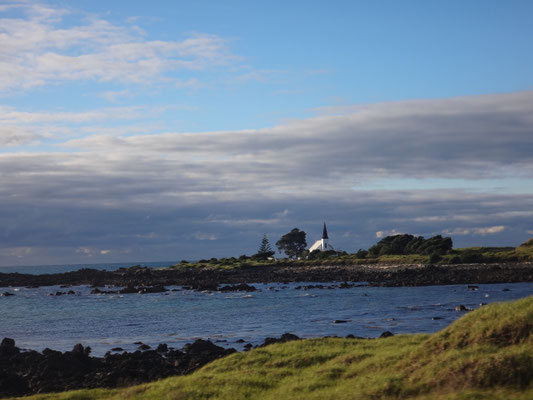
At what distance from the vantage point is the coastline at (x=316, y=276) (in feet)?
316

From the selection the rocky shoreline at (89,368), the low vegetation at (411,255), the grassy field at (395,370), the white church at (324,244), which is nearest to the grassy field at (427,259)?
the low vegetation at (411,255)

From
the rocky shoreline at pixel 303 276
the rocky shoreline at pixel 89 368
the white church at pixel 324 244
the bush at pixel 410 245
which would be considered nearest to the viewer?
the rocky shoreline at pixel 89 368

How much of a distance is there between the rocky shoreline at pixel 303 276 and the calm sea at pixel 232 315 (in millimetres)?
9231

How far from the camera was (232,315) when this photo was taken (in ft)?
208

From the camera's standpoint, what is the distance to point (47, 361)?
3266 centimetres

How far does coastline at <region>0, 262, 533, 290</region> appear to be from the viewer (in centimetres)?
9619

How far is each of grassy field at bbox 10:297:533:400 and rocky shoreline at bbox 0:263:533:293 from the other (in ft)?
234

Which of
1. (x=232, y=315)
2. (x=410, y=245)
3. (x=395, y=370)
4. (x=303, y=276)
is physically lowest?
(x=232, y=315)

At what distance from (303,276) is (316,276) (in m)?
4.10

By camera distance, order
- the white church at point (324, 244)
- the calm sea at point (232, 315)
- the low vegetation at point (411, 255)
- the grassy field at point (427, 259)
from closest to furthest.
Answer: the calm sea at point (232, 315)
the grassy field at point (427, 259)
the low vegetation at point (411, 255)
the white church at point (324, 244)

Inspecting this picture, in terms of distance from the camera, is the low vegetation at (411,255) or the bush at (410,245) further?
the bush at (410,245)

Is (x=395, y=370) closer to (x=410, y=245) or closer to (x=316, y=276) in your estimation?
(x=316, y=276)

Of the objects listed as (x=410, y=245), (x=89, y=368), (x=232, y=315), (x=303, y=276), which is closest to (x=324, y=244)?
(x=410, y=245)

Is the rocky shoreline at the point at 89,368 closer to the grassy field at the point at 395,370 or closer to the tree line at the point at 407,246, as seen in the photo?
the grassy field at the point at 395,370
